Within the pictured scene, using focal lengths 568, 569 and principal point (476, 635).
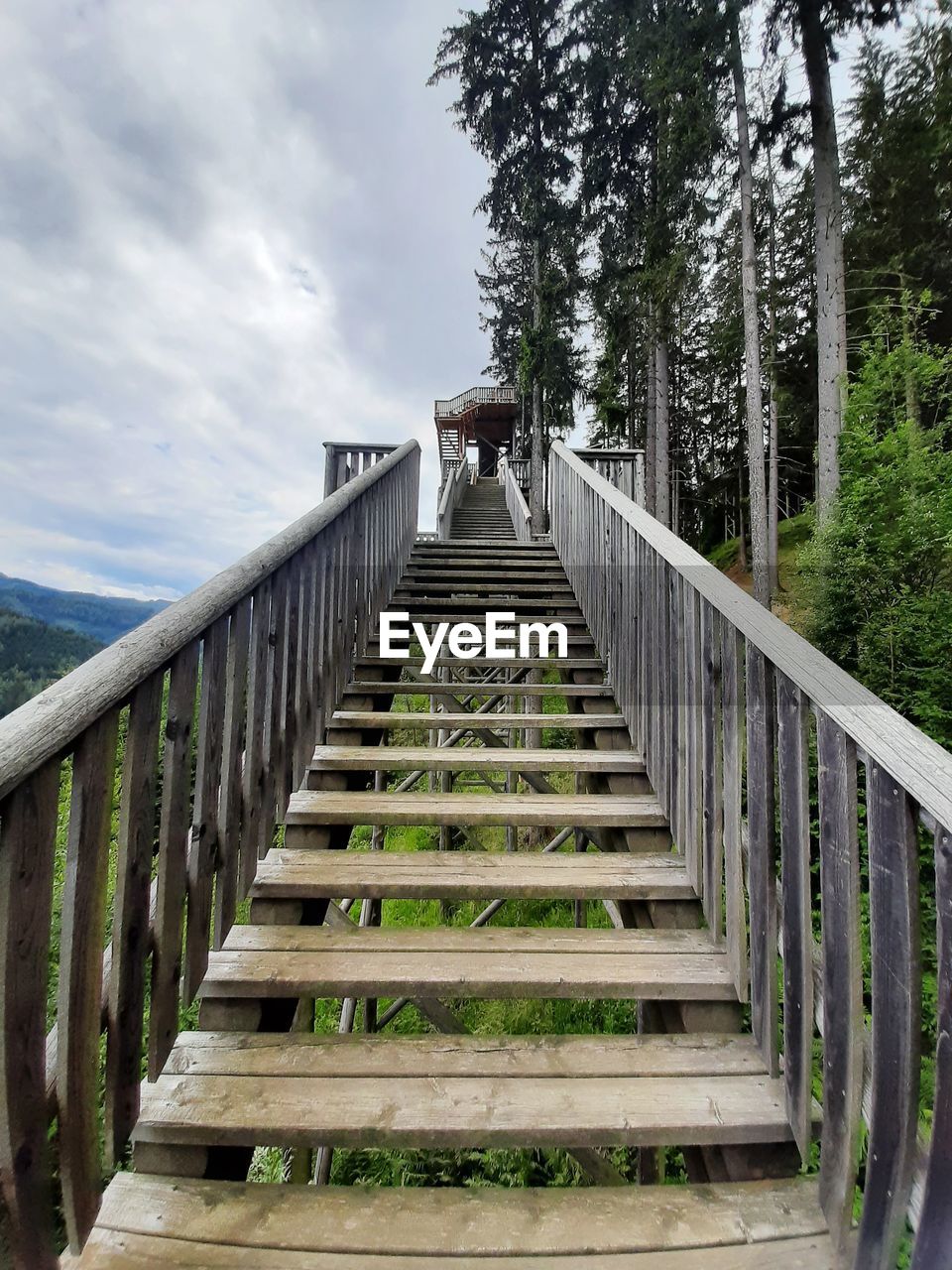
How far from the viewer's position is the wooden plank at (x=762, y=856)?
4.47ft

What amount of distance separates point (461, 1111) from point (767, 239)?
19.4 meters

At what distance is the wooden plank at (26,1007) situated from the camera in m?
0.83

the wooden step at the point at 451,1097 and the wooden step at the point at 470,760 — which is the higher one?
the wooden step at the point at 470,760

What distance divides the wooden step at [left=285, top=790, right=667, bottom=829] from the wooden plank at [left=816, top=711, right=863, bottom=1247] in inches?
38.4

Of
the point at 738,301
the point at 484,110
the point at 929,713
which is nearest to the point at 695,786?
the point at 929,713

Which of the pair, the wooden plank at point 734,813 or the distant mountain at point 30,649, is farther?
the distant mountain at point 30,649

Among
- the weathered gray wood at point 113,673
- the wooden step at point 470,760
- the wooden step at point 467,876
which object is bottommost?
the wooden step at point 467,876

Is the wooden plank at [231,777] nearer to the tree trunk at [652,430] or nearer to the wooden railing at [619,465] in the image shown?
the wooden railing at [619,465]

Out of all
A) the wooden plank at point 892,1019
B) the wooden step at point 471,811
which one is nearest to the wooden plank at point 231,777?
the wooden step at point 471,811

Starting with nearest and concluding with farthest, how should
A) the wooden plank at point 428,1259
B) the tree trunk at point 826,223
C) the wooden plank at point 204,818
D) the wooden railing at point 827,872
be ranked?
the wooden railing at point 827,872
the wooden plank at point 428,1259
the wooden plank at point 204,818
the tree trunk at point 826,223

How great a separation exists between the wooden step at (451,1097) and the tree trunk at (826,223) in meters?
10.00

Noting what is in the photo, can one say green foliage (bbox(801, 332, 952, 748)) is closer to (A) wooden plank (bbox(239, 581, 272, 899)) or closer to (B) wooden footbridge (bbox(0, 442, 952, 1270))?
(B) wooden footbridge (bbox(0, 442, 952, 1270))

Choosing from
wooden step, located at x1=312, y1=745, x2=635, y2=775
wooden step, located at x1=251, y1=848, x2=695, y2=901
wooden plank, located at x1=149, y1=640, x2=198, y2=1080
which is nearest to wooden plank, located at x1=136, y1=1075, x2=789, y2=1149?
wooden plank, located at x1=149, y1=640, x2=198, y2=1080

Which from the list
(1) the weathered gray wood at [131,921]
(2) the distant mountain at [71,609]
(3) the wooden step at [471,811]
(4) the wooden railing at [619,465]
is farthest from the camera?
(2) the distant mountain at [71,609]
